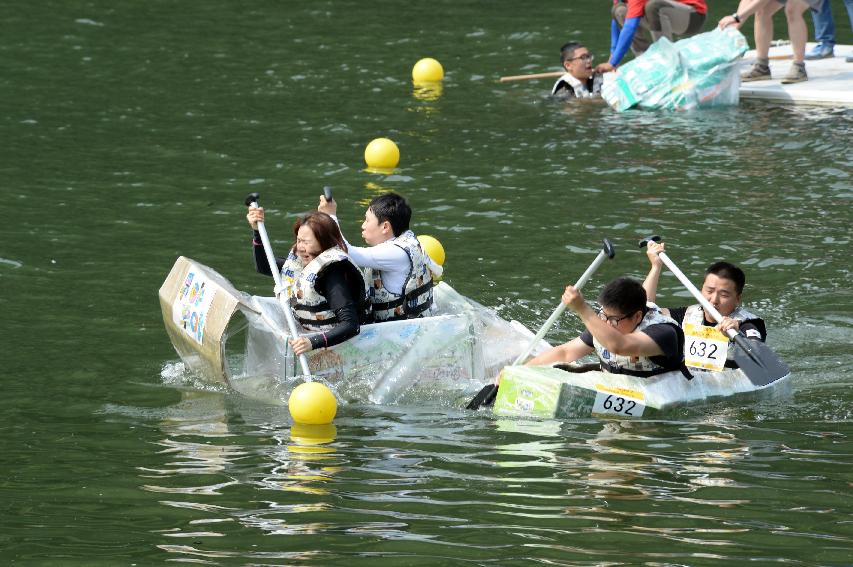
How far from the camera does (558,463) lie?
23.9ft

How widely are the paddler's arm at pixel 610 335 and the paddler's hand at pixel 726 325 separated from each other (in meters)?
0.80

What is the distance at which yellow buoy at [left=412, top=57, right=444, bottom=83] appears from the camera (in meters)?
17.6

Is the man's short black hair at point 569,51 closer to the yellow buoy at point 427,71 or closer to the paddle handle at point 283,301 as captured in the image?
the yellow buoy at point 427,71

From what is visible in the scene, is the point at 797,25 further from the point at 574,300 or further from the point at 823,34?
the point at 574,300

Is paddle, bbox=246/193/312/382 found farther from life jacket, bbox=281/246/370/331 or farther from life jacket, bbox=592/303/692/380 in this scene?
life jacket, bbox=592/303/692/380

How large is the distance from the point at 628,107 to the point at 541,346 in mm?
7640

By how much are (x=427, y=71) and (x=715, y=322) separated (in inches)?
364

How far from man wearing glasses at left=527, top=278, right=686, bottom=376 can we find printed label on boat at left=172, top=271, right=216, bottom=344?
2.29 metres

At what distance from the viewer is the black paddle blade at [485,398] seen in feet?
27.8

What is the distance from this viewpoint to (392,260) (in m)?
8.66

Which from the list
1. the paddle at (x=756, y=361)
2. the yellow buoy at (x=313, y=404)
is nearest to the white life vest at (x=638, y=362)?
the paddle at (x=756, y=361)

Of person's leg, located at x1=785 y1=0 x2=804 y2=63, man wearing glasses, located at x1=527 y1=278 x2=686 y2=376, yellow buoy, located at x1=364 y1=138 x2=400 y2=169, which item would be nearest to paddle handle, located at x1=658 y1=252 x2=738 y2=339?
man wearing glasses, located at x1=527 y1=278 x2=686 y2=376

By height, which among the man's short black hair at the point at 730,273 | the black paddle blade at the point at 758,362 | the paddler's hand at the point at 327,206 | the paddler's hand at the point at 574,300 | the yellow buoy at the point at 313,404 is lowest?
the black paddle blade at the point at 758,362

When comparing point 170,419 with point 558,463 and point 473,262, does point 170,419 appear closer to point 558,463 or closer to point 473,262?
point 558,463
